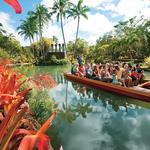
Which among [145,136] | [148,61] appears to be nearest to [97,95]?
[145,136]

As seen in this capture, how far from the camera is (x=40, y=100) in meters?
7.93

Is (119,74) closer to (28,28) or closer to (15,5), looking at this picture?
(15,5)

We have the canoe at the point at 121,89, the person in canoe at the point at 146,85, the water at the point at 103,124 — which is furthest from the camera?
the person in canoe at the point at 146,85

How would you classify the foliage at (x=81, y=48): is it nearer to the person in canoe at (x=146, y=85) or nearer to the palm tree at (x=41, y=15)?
Result: the palm tree at (x=41, y=15)

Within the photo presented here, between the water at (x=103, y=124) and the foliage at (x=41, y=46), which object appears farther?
the foliage at (x=41, y=46)

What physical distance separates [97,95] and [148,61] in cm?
1293

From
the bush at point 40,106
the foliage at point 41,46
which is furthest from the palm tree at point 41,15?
the bush at point 40,106

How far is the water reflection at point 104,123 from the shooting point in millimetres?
7296

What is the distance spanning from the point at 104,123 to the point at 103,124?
14 centimetres

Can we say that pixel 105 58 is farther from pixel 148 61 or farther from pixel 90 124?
pixel 90 124

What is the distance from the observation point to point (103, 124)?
921 centimetres

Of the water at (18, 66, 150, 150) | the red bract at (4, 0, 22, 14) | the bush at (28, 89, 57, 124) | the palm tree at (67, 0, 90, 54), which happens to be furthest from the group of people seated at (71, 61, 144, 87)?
the palm tree at (67, 0, 90, 54)

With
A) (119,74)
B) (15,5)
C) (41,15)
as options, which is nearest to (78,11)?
(41,15)

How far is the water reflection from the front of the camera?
23.9 ft
